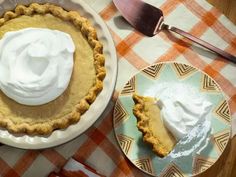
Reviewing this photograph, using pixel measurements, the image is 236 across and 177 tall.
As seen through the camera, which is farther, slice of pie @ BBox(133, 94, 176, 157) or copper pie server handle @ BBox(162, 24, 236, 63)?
copper pie server handle @ BBox(162, 24, 236, 63)

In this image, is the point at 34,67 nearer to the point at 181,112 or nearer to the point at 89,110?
the point at 89,110

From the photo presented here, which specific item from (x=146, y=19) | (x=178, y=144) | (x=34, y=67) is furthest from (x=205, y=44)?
(x=34, y=67)

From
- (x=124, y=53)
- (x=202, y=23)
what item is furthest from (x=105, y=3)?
(x=202, y=23)

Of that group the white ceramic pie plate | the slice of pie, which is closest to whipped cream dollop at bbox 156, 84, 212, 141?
the slice of pie

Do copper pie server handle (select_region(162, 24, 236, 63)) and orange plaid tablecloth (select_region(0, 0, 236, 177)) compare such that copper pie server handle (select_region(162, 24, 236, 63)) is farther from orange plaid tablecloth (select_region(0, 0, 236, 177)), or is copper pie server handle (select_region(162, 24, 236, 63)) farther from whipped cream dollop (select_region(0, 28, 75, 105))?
whipped cream dollop (select_region(0, 28, 75, 105))

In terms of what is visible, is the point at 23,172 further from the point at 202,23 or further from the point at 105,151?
the point at 202,23

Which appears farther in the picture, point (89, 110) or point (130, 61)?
point (130, 61)
